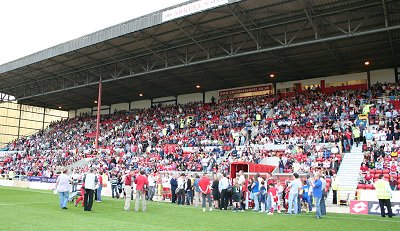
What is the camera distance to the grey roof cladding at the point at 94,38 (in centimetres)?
2539

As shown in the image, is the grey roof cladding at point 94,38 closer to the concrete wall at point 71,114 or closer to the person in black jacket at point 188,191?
the person in black jacket at point 188,191

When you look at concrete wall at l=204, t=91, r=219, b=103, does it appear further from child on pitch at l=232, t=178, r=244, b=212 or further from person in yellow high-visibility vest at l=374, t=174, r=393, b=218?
person in yellow high-visibility vest at l=374, t=174, r=393, b=218

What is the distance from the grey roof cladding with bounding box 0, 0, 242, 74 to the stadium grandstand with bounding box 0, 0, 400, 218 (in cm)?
11

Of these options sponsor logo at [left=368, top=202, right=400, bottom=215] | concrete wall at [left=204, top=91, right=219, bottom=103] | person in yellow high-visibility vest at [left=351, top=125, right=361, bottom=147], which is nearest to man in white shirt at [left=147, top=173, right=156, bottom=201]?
sponsor logo at [left=368, top=202, right=400, bottom=215]

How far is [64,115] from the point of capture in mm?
61000

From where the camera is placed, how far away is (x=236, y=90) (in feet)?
134

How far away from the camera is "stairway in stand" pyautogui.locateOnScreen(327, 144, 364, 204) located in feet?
63.1

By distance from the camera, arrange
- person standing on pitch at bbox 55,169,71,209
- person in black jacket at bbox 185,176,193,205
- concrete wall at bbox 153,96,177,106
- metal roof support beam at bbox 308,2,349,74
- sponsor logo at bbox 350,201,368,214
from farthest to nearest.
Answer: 1. concrete wall at bbox 153,96,177,106
2. metal roof support beam at bbox 308,2,349,74
3. person in black jacket at bbox 185,176,193,205
4. sponsor logo at bbox 350,201,368,214
5. person standing on pitch at bbox 55,169,71,209

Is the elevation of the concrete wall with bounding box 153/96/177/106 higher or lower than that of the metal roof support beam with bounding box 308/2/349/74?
lower

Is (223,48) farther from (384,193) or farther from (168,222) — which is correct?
(168,222)

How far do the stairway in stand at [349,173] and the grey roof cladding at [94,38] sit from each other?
36.8 feet

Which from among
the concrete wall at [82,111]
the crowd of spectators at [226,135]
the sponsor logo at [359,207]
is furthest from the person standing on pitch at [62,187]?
the concrete wall at [82,111]

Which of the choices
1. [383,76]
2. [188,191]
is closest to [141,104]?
[383,76]

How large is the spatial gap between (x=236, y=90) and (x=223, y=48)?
14.7 meters
